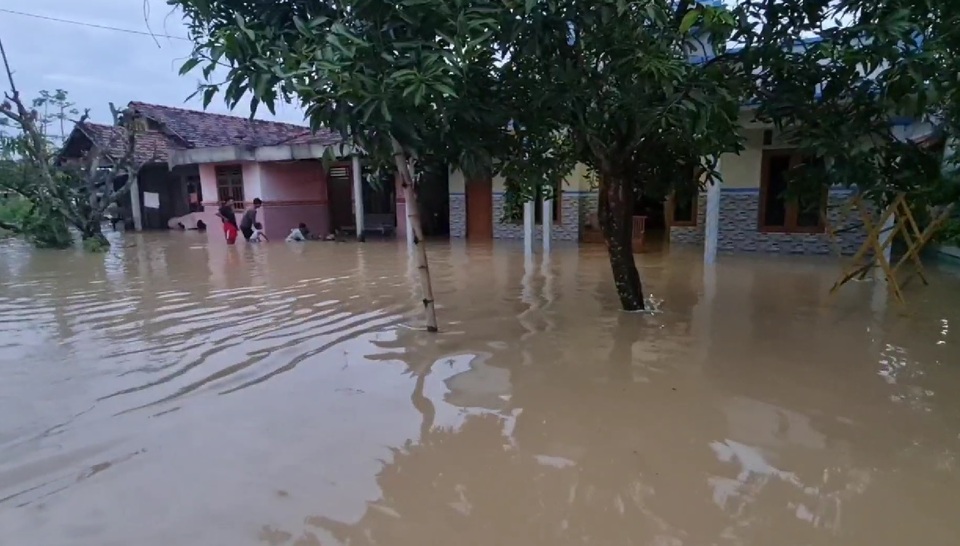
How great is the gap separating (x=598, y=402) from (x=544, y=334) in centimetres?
161

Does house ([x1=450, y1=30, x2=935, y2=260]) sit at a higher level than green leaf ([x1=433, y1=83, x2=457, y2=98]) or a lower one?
lower

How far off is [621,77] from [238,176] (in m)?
15.4

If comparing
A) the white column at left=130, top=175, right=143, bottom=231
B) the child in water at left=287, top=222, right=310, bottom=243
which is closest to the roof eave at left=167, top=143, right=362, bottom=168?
the child in water at left=287, top=222, right=310, bottom=243

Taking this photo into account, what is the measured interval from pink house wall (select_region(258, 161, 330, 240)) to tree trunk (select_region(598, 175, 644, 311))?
12336mm

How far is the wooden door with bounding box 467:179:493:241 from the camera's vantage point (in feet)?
49.3

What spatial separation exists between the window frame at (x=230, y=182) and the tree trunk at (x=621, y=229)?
45.4 ft

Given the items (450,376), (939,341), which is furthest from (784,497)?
(939,341)

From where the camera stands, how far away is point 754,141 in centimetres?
1117

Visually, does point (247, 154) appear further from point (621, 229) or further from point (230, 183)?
point (621, 229)

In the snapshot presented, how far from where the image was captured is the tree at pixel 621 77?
3564 millimetres

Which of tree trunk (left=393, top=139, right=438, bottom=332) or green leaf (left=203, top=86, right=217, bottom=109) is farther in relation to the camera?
tree trunk (left=393, top=139, right=438, bottom=332)

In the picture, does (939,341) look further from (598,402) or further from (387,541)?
(387,541)

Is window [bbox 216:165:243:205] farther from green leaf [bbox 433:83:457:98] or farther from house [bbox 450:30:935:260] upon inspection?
green leaf [bbox 433:83:457:98]

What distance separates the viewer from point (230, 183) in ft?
56.6
